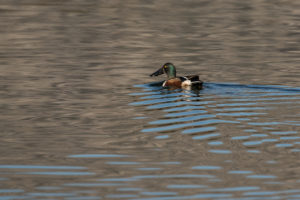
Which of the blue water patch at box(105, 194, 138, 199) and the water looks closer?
the blue water patch at box(105, 194, 138, 199)

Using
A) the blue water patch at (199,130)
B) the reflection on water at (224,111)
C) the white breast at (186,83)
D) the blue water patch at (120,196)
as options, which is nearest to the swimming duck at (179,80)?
the white breast at (186,83)

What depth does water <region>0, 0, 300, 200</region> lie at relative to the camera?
8867 mm

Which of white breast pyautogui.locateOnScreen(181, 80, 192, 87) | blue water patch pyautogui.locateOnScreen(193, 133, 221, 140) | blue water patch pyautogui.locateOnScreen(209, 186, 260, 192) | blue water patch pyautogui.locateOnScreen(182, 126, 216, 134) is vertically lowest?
blue water patch pyautogui.locateOnScreen(209, 186, 260, 192)

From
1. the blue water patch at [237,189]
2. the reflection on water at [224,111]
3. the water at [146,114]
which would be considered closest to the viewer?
the blue water patch at [237,189]

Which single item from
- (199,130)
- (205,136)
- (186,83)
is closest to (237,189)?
(205,136)

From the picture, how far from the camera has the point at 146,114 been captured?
523 inches

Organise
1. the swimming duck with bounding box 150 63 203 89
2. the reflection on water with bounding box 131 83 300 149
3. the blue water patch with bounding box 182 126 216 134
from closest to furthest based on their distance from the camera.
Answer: the reflection on water with bounding box 131 83 300 149, the blue water patch with bounding box 182 126 216 134, the swimming duck with bounding box 150 63 203 89

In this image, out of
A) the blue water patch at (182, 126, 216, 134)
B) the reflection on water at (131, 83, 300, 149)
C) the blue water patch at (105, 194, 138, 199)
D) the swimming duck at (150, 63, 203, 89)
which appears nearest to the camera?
the blue water patch at (105, 194, 138, 199)

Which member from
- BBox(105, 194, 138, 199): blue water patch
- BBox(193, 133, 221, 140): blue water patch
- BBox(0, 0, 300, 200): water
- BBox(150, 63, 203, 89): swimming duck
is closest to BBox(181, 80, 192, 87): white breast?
BBox(150, 63, 203, 89): swimming duck

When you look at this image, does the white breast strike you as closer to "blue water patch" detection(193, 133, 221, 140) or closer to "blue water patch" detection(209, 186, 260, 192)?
"blue water patch" detection(193, 133, 221, 140)

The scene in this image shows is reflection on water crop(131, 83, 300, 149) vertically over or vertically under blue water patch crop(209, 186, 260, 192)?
over

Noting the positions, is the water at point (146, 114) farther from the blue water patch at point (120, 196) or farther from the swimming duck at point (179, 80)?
the swimming duck at point (179, 80)

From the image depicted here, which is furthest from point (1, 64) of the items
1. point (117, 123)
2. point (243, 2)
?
point (243, 2)

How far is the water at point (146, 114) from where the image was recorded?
887 centimetres
